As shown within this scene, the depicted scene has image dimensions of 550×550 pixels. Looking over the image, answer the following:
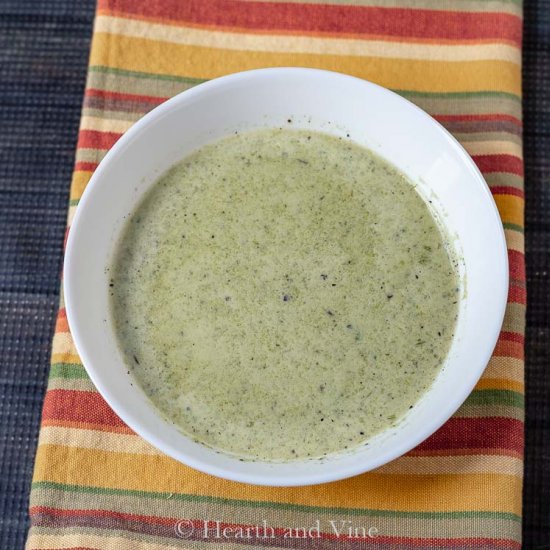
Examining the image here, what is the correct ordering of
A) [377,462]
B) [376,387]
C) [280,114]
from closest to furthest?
[377,462] → [376,387] → [280,114]

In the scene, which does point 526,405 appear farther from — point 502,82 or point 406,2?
point 406,2

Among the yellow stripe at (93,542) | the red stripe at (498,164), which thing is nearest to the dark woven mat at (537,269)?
the red stripe at (498,164)

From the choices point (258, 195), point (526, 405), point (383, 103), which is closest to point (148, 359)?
point (258, 195)

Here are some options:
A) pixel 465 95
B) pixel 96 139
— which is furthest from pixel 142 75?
pixel 465 95

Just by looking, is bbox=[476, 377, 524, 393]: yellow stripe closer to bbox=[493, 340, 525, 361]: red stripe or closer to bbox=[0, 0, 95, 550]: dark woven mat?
bbox=[493, 340, 525, 361]: red stripe

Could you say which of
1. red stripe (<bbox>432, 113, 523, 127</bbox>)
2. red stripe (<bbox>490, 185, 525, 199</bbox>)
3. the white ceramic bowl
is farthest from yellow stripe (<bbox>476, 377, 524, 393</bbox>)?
red stripe (<bbox>432, 113, 523, 127</bbox>)
